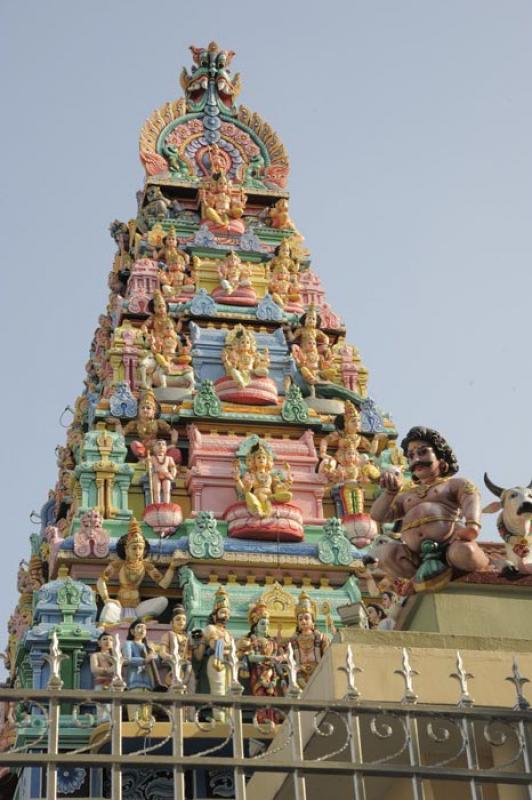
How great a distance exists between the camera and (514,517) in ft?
42.5

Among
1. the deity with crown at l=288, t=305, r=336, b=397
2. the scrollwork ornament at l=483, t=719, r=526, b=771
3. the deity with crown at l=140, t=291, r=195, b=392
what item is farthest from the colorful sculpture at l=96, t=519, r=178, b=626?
the scrollwork ornament at l=483, t=719, r=526, b=771

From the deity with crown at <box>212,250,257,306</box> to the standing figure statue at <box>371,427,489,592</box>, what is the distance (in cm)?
1171

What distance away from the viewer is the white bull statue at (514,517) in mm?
12471

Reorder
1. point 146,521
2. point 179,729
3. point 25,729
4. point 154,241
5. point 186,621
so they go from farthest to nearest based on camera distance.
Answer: point 154,241
point 146,521
point 186,621
point 25,729
point 179,729

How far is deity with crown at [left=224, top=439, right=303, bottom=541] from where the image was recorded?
67.2ft

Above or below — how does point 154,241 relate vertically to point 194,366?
above

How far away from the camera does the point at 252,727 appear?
15117 millimetres

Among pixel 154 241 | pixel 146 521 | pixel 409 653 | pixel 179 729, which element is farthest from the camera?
pixel 154 241

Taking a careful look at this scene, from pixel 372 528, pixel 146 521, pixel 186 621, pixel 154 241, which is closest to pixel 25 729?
Result: pixel 186 621

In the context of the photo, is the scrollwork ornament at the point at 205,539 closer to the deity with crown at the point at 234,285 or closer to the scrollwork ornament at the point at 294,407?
the scrollwork ornament at the point at 294,407

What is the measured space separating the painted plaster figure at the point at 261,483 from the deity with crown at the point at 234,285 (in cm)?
403

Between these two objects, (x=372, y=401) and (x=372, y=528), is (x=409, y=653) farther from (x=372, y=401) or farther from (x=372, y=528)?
(x=372, y=401)

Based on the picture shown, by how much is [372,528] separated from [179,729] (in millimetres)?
12370

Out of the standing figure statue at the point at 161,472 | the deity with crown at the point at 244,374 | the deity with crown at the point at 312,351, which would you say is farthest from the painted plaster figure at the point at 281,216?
the standing figure statue at the point at 161,472
